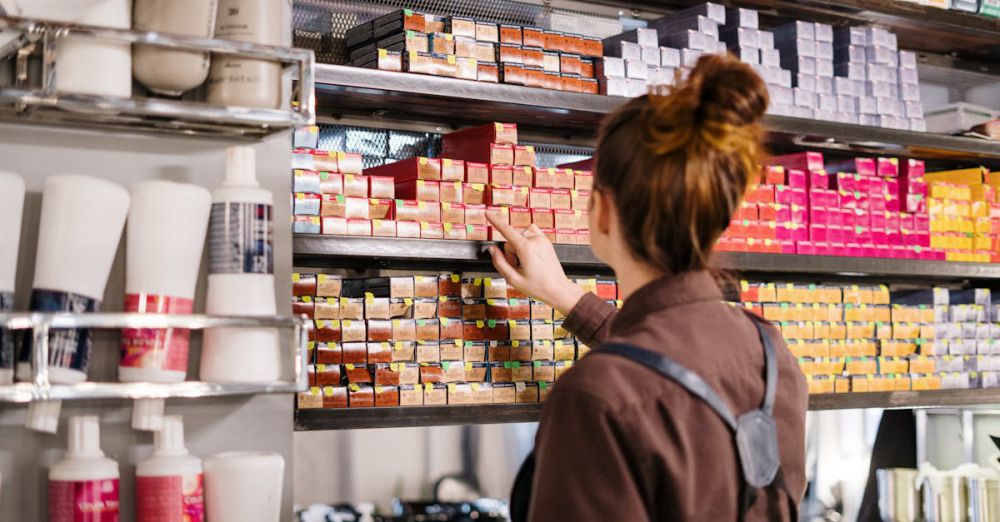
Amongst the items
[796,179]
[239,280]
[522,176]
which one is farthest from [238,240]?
[796,179]

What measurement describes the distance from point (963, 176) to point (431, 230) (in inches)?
78.6

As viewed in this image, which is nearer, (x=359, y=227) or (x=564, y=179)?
(x=359, y=227)

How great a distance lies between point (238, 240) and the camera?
1.60 m

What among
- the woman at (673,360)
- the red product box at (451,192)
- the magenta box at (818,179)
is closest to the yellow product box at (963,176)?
the magenta box at (818,179)

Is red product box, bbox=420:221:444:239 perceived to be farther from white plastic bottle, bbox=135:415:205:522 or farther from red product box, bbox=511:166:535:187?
white plastic bottle, bbox=135:415:205:522

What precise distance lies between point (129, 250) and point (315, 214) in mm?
846

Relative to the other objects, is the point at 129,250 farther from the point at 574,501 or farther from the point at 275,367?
the point at 574,501

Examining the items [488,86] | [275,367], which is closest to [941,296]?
[488,86]

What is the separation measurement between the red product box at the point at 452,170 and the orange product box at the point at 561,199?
0.79ft

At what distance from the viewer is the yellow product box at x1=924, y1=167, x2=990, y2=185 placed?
3.56 meters

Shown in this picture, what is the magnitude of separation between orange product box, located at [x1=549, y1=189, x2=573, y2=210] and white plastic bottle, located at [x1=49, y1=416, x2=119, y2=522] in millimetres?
1379

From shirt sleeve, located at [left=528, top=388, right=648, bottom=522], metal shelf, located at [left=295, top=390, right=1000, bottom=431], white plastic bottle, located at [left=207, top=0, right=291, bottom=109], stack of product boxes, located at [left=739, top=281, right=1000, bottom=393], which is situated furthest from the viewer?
stack of product boxes, located at [left=739, top=281, right=1000, bottom=393]

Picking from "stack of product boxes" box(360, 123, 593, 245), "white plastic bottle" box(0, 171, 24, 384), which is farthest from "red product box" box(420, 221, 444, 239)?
"white plastic bottle" box(0, 171, 24, 384)

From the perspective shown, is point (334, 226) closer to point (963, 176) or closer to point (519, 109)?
point (519, 109)
